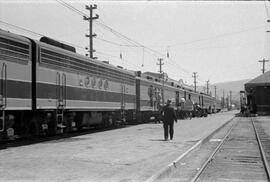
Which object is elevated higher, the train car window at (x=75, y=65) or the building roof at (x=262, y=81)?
the building roof at (x=262, y=81)

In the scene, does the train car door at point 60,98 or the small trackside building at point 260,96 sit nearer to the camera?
the train car door at point 60,98

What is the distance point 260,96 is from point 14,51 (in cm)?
5257

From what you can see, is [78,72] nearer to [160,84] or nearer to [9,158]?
[9,158]

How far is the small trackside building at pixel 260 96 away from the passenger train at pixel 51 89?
38.5m

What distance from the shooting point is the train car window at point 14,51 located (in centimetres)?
1376

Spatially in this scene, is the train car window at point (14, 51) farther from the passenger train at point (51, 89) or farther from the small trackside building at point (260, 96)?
the small trackside building at point (260, 96)

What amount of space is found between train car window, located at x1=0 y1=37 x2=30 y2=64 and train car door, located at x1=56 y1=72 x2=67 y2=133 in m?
2.60

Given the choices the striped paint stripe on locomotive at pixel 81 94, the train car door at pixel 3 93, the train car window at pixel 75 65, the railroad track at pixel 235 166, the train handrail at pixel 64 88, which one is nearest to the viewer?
the railroad track at pixel 235 166

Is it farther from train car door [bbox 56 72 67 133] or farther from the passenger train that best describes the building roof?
train car door [bbox 56 72 67 133]

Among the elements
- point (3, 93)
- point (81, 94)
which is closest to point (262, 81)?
point (81, 94)

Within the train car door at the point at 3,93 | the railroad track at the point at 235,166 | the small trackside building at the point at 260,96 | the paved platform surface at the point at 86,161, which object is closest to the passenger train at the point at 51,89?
the train car door at the point at 3,93

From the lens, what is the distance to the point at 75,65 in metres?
19.6

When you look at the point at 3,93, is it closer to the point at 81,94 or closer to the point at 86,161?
the point at 86,161

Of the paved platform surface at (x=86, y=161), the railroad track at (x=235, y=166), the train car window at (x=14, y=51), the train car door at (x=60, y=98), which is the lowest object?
the railroad track at (x=235, y=166)
